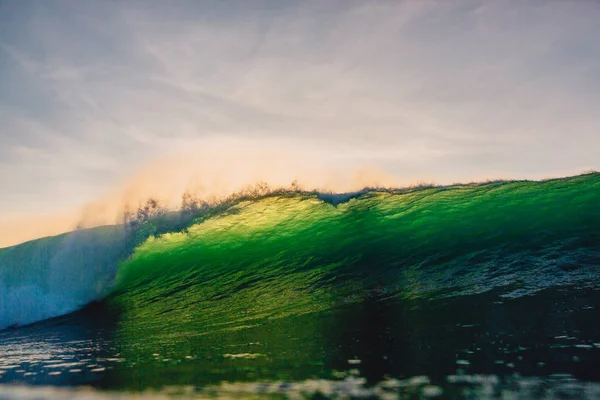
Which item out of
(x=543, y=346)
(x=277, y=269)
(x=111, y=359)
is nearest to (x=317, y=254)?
(x=277, y=269)

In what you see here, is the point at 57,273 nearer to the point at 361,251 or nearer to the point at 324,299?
the point at 361,251

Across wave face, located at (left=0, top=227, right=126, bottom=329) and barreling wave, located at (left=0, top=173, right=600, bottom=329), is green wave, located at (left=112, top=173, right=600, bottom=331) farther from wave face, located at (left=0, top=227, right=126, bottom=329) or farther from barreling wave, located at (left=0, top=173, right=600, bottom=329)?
wave face, located at (left=0, top=227, right=126, bottom=329)

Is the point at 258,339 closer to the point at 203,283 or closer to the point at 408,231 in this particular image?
the point at 203,283

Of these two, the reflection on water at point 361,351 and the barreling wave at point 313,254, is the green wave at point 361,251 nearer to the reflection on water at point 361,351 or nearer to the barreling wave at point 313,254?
the barreling wave at point 313,254

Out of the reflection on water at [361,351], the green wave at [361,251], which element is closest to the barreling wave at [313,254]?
the green wave at [361,251]

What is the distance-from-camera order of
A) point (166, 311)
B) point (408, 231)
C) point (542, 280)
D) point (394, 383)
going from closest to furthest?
point (394, 383), point (542, 280), point (166, 311), point (408, 231)

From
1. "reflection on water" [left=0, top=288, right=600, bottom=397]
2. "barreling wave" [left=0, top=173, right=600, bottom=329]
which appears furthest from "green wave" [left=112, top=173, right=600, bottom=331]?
"reflection on water" [left=0, top=288, right=600, bottom=397]
